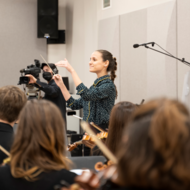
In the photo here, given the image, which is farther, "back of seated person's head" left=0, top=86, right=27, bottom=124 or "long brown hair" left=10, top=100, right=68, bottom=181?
"back of seated person's head" left=0, top=86, right=27, bottom=124

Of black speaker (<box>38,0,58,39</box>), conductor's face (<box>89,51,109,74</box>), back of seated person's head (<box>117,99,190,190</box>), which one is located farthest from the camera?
black speaker (<box>38,0,58,39</box>)

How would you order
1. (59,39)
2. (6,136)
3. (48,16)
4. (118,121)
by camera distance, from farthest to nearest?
(59,39) < (48,16) < (6,136) < (118,121)

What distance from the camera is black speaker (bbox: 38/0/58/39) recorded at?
5652 mm

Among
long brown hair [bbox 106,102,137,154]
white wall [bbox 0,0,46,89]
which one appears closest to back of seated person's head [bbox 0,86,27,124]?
long brown hair [bbox 106,102,137,154]

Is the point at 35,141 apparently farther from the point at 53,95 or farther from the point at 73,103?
the point at 53,95

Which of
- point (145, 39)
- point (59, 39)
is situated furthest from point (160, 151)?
point (59, 39)

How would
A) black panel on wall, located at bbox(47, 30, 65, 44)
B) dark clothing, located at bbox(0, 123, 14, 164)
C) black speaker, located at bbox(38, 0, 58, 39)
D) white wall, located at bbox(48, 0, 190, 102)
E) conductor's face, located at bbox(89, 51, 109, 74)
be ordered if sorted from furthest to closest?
black panel on wall, located at bbox(47, 30, 65, 44) → black speaker, located at bbox(38, 0, 58, 39) → white wall, located at bbox(48, 0, 190, 102) → conductor's face, located at bbox(89, 51, 109, 74) → dark clothing, located at bbox(0, 123, 14, 164)

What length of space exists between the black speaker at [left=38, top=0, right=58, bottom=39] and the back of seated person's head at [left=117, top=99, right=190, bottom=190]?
17.4ft

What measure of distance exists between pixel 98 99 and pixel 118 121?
95 centimetres

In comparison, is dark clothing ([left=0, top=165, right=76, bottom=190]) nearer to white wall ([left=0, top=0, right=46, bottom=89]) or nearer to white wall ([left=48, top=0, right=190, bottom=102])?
white wall ([left=48, top=0, right=190, bottom=102])

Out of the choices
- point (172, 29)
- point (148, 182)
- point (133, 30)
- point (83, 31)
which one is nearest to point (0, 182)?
point (148, 182)

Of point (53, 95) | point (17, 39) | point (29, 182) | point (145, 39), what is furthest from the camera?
point (17, 39)

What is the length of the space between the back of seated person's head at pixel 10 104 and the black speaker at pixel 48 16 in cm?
418

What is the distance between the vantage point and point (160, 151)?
601 millimetres
